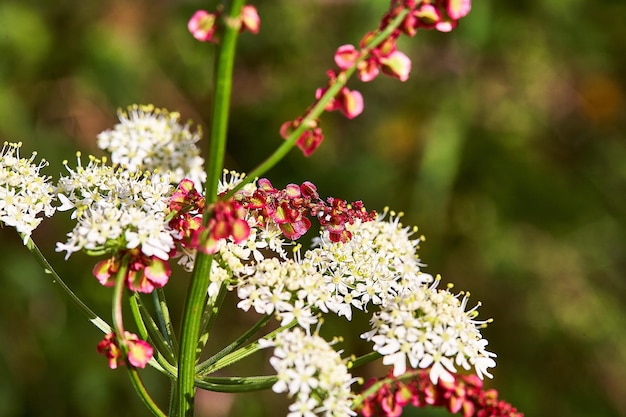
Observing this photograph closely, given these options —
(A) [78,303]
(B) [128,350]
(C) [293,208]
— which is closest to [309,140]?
(C) [293,208]

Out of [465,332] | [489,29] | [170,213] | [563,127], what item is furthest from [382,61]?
[563,127]

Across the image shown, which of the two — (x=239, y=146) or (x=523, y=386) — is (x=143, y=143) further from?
(x=523, y=386)

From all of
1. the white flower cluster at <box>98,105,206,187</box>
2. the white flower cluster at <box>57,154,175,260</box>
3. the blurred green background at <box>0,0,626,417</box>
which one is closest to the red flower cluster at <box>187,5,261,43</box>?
the white flower cluster at <box>57,154,175,260</box>

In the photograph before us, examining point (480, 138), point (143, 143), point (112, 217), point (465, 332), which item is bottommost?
point (465, 332)

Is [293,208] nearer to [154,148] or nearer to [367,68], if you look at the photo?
[367,68]

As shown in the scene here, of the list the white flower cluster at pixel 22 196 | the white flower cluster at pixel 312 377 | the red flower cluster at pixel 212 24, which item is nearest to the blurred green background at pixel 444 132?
the white flower cluster at pixel 22 196

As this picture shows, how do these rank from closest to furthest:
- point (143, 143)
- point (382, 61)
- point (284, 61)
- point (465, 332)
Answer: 1. point (382, 61)
2. point (465, 332)
3. point (143, 143)
4. point (284, 61)

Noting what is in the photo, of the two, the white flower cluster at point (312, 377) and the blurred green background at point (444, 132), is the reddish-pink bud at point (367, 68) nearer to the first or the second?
Result: the white flower cluster at point (312, 377)
